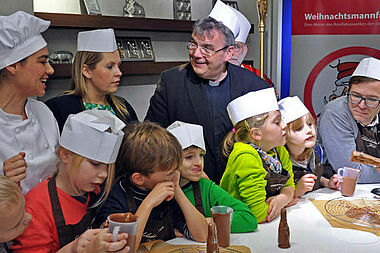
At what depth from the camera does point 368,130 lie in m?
2.79

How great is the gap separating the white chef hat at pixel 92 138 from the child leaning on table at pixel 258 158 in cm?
64

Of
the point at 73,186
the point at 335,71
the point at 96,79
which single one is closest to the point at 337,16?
the point at 335,71

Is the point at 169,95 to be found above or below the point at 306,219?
above

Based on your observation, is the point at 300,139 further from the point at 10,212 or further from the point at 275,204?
the point at 10,212

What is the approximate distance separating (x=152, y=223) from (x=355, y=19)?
12.3 feet

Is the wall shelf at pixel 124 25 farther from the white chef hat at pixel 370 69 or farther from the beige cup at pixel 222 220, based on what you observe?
the beige cup at pixel 222 220

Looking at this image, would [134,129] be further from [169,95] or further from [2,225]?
[169,95]

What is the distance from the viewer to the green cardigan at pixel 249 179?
203 cm

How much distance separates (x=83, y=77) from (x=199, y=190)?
1.13 m

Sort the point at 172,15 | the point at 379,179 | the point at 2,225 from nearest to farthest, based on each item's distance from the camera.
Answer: the point at 2,225 → the point at 379,179 → the point at 172,15

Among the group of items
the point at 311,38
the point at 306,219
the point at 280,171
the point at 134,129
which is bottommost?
the point at 306,219

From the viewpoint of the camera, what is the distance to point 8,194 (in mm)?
1362

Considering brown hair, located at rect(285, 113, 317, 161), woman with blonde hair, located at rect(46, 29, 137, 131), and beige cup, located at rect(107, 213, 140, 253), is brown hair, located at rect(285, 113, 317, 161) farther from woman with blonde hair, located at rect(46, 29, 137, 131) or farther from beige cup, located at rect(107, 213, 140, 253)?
beige cup, located at rect(107, 213, 140, 253)

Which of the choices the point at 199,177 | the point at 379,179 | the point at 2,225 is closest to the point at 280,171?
the point at 199,177
